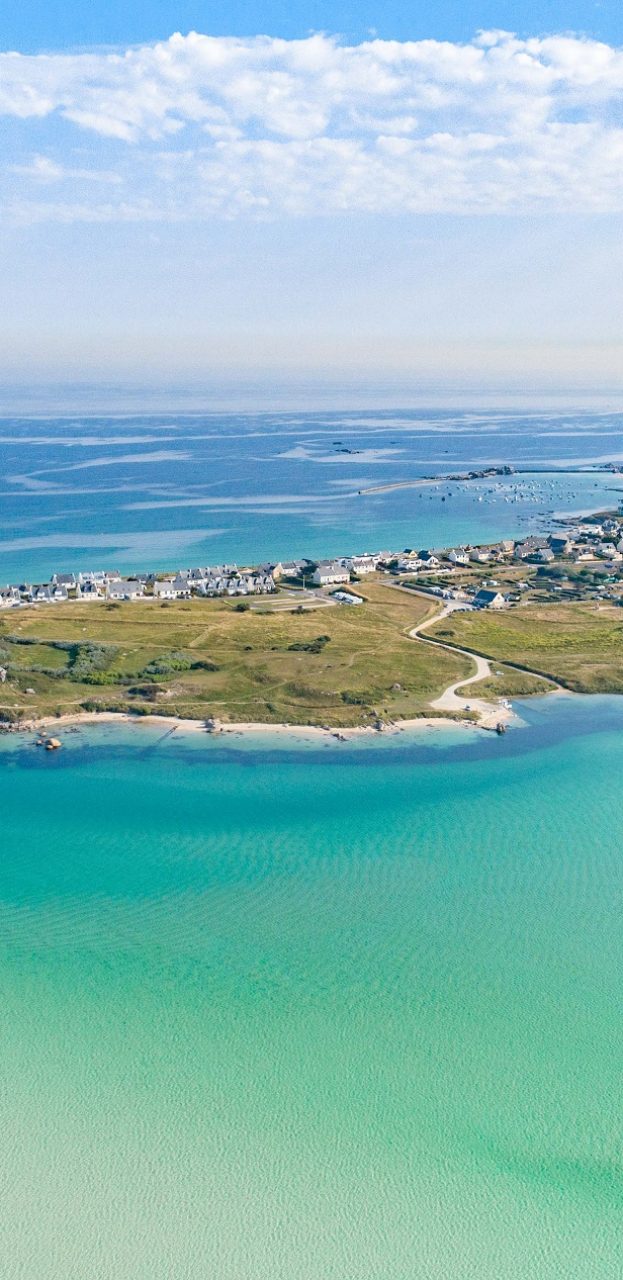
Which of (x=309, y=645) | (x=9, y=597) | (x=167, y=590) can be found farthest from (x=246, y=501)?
(x=309, y=645)

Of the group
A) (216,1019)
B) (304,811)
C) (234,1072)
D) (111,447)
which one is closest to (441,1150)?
(234,1072)

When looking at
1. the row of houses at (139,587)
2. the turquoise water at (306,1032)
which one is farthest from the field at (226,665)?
the turquoise water at (306,1032)

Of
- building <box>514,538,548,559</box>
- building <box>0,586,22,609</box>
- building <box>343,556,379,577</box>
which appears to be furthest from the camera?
building <box>514,538,548,559</box>

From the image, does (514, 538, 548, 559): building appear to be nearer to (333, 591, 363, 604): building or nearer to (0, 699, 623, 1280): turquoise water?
(333, 591, 363, 604): building

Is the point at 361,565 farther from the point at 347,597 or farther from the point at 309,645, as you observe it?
the point at 309,645

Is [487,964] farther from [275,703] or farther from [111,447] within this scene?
[111,447]

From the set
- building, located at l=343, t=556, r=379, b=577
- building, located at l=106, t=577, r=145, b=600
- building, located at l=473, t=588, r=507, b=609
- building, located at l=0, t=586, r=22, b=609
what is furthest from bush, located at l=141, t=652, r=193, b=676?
building, located at l=343, t=556, r=379, b=577
